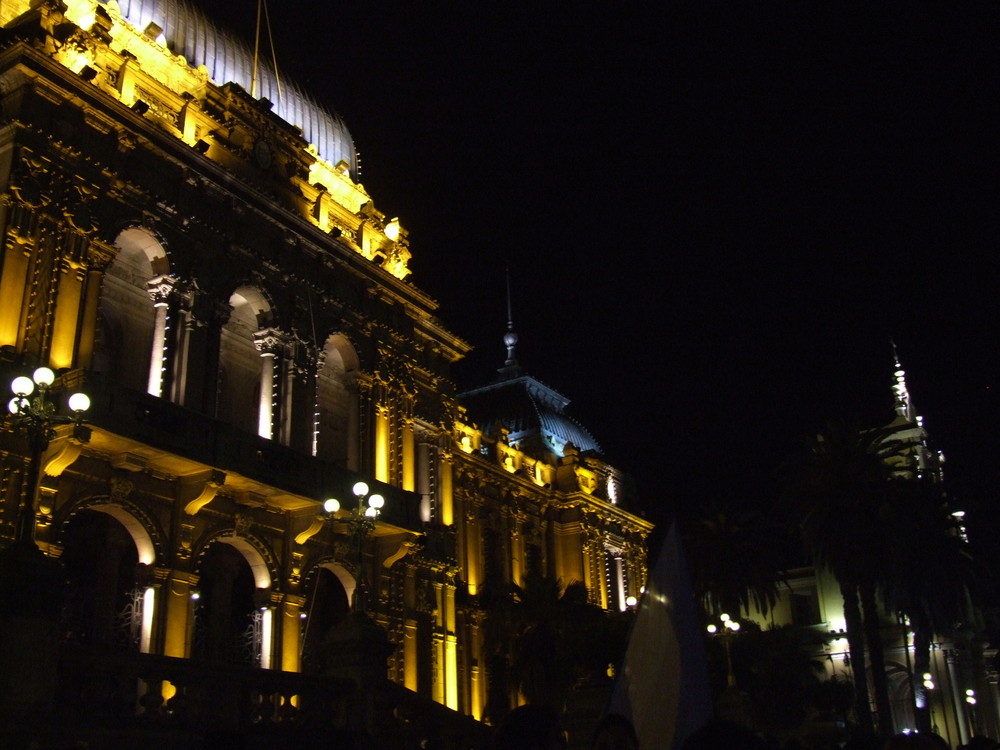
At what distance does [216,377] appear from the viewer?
25141 mm

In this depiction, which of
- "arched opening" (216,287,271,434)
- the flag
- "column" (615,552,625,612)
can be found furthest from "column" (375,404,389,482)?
the flag

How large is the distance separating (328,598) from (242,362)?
7.06 metres

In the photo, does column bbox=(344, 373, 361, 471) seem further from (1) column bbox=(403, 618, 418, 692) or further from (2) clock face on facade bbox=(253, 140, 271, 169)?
(2) clock face on facade bbox=(253, 140, 271, 169)

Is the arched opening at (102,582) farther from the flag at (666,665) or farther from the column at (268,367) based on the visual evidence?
the flag at (666,665)

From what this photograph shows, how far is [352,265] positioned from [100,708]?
1938 cm

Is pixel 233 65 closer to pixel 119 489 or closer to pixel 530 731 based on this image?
pixel 119 489

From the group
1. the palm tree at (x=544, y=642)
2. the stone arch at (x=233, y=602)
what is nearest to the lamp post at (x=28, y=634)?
the stone arch at (x=233, y=602)

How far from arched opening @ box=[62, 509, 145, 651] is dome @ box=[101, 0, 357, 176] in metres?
12.6

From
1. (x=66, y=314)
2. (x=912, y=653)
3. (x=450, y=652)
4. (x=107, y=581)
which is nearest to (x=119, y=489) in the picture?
(x=107, y=581)

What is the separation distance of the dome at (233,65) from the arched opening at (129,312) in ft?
19.4

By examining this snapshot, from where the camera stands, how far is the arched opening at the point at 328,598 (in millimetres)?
27016

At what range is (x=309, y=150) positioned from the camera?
30859mm

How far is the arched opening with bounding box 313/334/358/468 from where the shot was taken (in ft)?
98.6

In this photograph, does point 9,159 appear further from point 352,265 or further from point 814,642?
point 814,642
